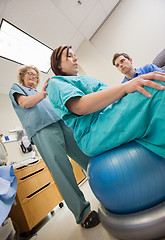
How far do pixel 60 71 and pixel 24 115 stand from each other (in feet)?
1.81

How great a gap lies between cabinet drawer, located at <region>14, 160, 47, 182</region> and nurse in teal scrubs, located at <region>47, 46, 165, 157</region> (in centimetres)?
109

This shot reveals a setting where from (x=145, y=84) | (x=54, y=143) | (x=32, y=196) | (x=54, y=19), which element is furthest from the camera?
(x=54, y=19)

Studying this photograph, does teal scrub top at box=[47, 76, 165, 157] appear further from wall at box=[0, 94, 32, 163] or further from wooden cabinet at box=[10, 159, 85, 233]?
wall at box=[0, 94, 32, 163]

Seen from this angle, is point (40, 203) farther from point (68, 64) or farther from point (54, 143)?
point (68, 64)

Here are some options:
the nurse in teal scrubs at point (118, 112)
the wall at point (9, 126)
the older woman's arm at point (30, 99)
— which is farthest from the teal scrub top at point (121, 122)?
the wall at point (9, 126)

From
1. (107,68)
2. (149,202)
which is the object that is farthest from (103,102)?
(107,68)

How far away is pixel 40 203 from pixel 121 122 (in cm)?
144

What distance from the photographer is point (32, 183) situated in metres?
1.49

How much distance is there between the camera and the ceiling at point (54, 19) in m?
1.83

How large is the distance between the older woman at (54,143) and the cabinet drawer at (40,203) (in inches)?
23.6

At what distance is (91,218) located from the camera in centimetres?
89

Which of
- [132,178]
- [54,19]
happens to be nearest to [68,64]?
[132,178]

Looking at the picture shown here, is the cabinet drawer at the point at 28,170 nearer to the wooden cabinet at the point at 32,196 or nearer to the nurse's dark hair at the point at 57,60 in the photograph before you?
the wooden cabinet at the point at 32,196

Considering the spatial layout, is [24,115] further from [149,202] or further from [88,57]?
[88,57]
